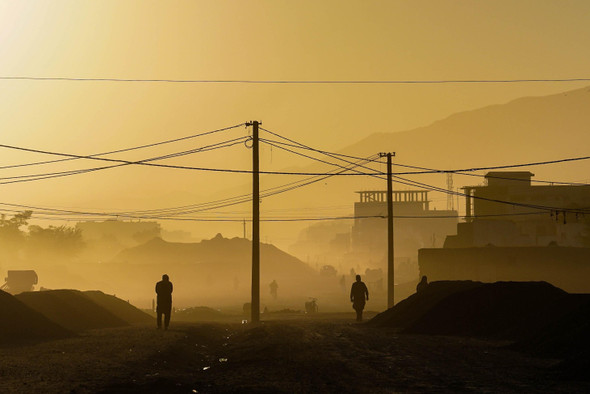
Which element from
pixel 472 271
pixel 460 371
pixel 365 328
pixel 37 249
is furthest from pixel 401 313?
pixel 37 249

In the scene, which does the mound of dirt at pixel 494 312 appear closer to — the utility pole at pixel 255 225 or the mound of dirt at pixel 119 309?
the utility pole at pixel 255 225

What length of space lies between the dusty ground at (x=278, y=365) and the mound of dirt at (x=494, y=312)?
6.01 feet

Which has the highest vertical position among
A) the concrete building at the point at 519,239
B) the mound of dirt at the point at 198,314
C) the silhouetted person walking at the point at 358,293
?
the concrete building at the point at 519,239

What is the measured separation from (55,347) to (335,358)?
9.97m

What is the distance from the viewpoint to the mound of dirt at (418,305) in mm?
39000

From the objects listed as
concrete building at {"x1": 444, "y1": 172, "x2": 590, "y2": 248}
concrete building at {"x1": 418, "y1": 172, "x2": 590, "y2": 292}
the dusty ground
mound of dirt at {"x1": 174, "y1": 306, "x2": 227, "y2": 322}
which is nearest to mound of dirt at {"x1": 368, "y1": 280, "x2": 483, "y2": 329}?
the dusty ground

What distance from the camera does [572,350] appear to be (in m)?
23.5

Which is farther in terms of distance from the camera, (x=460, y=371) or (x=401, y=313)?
(x=401, y=313)

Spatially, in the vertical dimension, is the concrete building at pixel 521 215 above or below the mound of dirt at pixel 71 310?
above

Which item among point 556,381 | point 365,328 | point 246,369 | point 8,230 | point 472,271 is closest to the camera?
point 556,381

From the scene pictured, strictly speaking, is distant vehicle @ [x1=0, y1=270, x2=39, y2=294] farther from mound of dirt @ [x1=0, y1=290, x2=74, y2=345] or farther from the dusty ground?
the dusty ground

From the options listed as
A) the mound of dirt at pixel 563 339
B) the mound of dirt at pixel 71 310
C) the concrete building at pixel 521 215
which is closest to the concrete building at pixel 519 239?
the concrete building at pixel 521 215

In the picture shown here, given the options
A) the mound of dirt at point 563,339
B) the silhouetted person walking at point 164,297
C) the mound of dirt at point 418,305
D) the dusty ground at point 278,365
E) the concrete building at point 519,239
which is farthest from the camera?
the concrete building at point 519,239

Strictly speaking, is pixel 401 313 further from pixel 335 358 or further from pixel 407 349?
pixel 335 358
